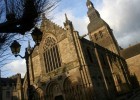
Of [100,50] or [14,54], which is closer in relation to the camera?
[14,54]

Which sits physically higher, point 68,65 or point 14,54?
point 68,65

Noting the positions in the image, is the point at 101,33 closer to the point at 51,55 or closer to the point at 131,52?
the point at 131,52

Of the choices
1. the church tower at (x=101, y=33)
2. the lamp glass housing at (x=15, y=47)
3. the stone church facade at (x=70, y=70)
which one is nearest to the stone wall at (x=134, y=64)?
the church tower at (x=101, y=33)

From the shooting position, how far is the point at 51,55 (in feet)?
85.4

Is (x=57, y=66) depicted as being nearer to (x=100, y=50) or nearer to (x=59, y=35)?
(x=59, y=35)

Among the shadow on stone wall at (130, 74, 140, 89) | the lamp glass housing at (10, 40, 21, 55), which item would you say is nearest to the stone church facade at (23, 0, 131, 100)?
the shadow on stone wall at (130, 74, 140, 89)

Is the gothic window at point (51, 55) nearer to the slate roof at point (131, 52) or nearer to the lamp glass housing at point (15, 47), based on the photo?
the lamp glass housing at point (15, 47)

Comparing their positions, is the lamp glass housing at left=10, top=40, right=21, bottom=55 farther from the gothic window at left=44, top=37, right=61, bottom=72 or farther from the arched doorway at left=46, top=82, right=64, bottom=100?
the gothic window at left=44, top=37, right=61, bottom=72

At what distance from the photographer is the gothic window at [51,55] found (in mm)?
25025

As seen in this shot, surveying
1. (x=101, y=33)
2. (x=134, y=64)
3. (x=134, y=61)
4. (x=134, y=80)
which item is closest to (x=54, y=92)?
(x=134, y=80)

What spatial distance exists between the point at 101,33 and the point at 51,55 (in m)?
22.8

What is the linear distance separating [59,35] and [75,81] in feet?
23.2

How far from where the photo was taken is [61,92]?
74.8ft

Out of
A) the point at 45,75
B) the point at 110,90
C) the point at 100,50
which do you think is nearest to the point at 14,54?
the point at 45,75
